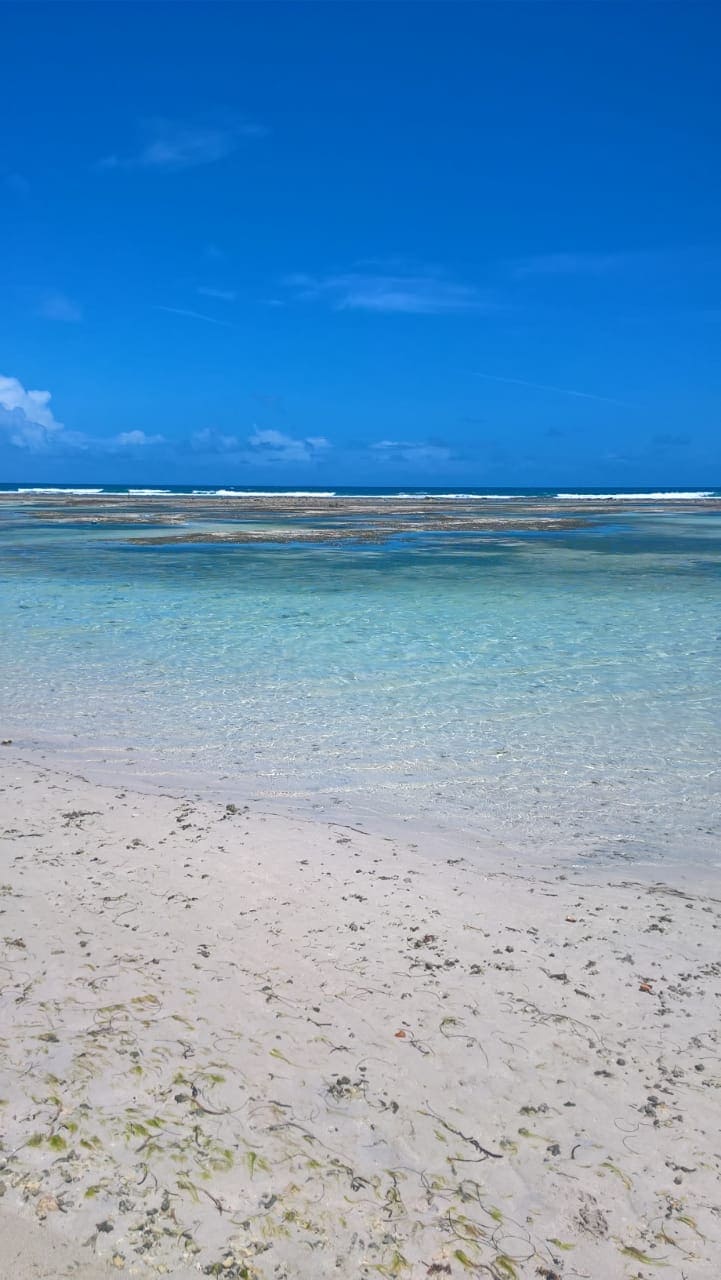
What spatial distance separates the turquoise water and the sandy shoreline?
1.59m

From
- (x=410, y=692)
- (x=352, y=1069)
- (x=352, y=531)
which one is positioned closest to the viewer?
(x=352, y=1069)

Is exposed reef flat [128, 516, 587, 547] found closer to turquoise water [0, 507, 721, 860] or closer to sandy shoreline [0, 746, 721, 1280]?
turquoise water [0, 507, 721, 860]

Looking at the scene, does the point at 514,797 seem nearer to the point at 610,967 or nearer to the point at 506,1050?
the point at 610,967

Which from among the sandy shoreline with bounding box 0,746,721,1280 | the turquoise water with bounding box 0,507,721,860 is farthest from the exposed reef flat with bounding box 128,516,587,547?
the sandy shoreline with bounding box 0,746,721,1280

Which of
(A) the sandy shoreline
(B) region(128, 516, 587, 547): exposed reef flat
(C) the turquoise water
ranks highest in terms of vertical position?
(B) region(128, 516, 587, 547): exposed reef flat

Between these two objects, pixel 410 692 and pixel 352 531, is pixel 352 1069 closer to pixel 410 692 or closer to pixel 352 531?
pixel 410 692

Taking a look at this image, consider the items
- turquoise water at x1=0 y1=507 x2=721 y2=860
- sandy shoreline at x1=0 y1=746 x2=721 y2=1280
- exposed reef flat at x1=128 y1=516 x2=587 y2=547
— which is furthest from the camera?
exposed reef flat at x1=128 y1=516 x2=587 y2=547

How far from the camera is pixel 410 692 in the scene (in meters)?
11.4

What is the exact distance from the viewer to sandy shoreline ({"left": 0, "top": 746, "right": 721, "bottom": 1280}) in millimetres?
3223

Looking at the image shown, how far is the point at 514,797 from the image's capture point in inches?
311

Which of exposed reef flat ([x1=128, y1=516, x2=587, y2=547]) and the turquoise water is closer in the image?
the turquoise water

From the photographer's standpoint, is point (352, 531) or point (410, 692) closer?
point (410, 692)

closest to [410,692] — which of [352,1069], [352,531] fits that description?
[352,1069]

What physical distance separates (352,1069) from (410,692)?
7516 millimetres
